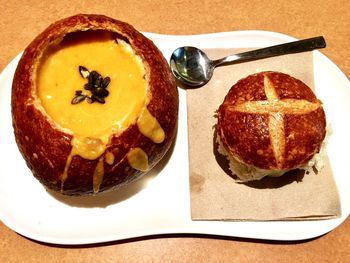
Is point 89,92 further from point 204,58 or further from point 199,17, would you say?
point 199,17

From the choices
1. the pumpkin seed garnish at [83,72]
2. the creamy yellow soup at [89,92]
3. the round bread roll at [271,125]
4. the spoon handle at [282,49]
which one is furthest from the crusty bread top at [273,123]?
the pumpkin seed garnish at [83,72]

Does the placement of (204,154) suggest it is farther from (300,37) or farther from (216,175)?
(300,37)

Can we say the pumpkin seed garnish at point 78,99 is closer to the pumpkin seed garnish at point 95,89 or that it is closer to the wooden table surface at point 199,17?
the pumpkin seed garnish at point 95,89

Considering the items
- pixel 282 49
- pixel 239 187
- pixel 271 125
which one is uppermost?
pixel 282 49

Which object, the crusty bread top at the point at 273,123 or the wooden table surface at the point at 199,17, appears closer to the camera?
the crusty bread top at the point at 273,123

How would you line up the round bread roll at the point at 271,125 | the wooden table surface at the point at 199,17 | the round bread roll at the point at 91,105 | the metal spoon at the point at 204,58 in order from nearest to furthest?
the round bread roll at the point at 91,105, the round bread roll at the point at 271,125, the metal spoon at the point at 204,58, the wooden table surface at the point at 199,17

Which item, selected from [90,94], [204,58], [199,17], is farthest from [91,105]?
[199,17]

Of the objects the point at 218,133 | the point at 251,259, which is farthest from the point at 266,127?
the point at 251,259
